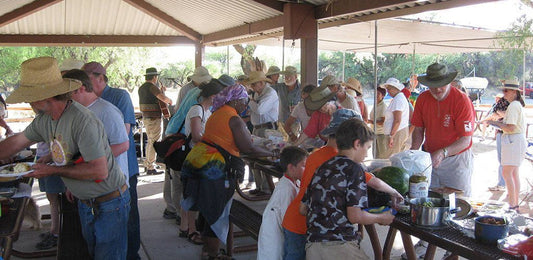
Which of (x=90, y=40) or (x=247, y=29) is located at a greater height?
(x=90, y=40)

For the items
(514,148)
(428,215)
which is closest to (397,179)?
(428,215)

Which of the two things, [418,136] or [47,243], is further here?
[47,243]

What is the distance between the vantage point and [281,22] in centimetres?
722

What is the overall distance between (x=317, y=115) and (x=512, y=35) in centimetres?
401

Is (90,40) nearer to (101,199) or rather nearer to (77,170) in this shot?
(101,199)

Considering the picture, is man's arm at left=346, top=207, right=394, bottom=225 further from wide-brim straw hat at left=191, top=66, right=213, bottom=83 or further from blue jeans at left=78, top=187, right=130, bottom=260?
wide-brim straw hat at left=191, top=66, right=213, bottom=83

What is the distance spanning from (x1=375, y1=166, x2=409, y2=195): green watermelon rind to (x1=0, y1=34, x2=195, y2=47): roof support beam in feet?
30.6

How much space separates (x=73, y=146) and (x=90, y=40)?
29.7ft

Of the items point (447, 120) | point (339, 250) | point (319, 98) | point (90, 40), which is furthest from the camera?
point (90, 40)

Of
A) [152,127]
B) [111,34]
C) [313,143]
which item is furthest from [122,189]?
[111,34]

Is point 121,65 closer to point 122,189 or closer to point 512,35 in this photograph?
point 512,35

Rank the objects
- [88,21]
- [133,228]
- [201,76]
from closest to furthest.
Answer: [133,228], [201,76], [88,21]

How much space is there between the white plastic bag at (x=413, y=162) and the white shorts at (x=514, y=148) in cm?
348

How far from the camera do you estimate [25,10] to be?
28.7ft
